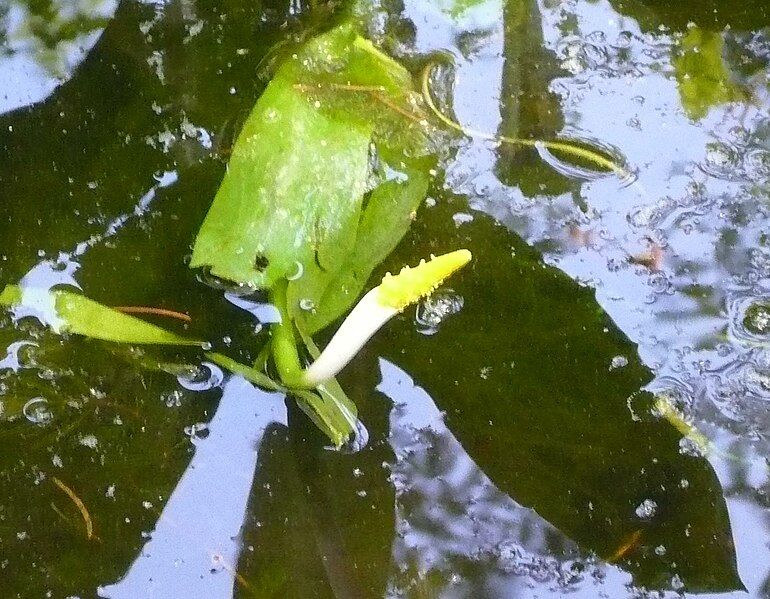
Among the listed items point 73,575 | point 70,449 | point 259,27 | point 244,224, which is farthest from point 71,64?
point 73,575

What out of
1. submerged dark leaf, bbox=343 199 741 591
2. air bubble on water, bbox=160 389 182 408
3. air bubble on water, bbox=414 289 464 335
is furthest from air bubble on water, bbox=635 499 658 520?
air bubble on water, bbox=160 389 182 408

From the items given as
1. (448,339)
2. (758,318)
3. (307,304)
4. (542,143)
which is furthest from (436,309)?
(758,318)

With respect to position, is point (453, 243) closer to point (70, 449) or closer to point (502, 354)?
point (502, 354)

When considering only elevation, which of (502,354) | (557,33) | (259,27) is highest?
(259,27)

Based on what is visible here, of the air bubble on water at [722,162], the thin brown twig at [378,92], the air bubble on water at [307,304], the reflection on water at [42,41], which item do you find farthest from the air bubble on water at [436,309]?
the reflection on water at [42,41]

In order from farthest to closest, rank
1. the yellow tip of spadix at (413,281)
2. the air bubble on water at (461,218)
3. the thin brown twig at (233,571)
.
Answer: the air bubble on water at (461,218) → the thin brown twig at (233,571) → the yellow tip of spadix at (413,281)

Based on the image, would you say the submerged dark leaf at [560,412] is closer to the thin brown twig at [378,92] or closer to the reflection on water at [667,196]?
the reflection on water at [667,196]
